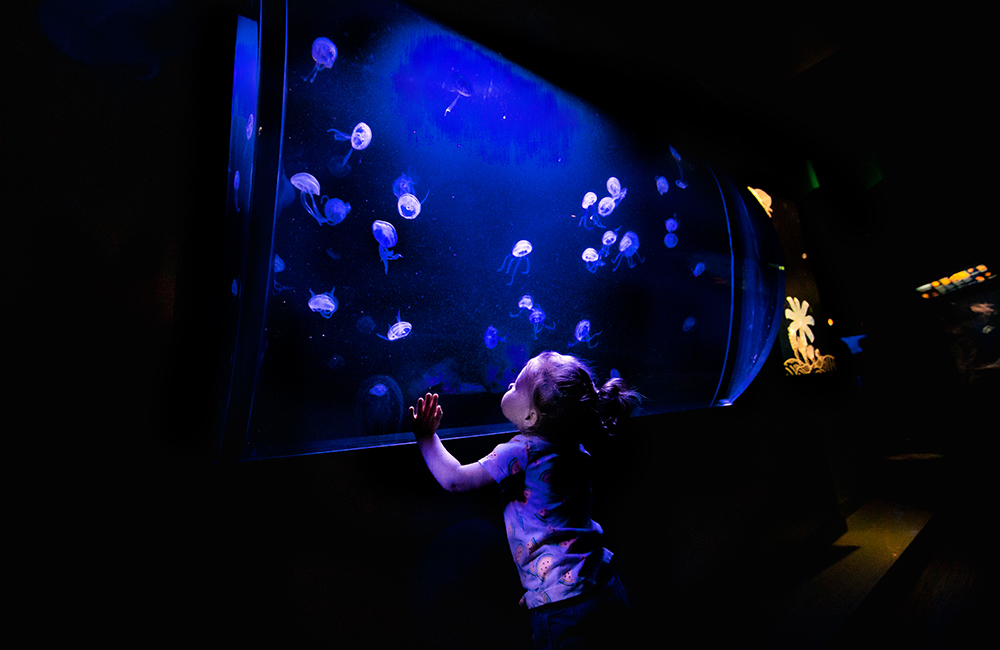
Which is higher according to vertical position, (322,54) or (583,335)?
(322,54)

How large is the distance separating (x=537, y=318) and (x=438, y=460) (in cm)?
67

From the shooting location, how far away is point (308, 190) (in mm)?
1042

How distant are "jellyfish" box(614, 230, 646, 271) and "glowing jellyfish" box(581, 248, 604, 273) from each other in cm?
11

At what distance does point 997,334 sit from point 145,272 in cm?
860

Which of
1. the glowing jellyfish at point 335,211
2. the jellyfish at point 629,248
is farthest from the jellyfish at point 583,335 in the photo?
the glowing jellyfish at point 335,211

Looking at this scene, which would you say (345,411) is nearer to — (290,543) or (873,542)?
(290,543)

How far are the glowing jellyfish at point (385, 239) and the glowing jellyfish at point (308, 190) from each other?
0.16 meters

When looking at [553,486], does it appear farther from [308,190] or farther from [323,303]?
[308,190]

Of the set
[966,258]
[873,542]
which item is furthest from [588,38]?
[966,258]

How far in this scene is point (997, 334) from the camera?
17.8 ft

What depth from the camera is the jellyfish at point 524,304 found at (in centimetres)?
146

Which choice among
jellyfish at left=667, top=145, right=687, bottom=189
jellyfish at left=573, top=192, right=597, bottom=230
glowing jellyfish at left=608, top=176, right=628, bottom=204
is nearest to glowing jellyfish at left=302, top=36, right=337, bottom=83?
jellyfish at left=573, top=192, right=597, bottom=230

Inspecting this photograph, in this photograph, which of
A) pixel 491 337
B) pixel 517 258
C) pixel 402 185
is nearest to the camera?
pixel 402 185

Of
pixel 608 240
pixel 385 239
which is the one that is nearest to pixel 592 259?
pixel 608 240
